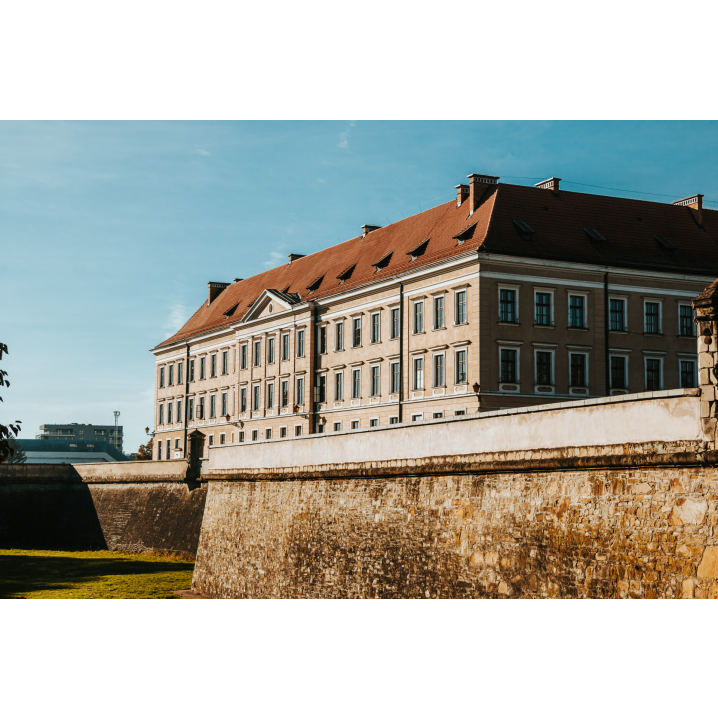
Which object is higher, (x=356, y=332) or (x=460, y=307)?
(x=356, y=332)

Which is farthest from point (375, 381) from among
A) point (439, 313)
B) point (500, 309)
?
point (500, 309)

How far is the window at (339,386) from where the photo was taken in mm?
53062

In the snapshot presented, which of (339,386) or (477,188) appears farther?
(339,386)

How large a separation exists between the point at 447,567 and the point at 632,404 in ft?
21.0

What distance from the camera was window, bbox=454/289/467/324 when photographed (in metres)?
43.9

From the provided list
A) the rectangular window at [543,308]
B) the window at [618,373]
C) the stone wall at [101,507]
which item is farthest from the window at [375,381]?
the window at [618,373]

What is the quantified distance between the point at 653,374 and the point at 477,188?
483 inches

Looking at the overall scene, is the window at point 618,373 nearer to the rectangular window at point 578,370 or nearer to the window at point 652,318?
the rectangular window at point 578,370

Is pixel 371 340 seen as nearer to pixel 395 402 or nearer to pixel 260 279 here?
pixel 395 402

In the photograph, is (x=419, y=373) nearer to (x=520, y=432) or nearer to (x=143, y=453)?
(x=520, y=432)

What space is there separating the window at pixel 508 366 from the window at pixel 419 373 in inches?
185

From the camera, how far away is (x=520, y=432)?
19.9m

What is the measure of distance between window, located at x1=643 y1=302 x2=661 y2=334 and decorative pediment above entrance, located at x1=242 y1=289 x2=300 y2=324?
67.8 ft

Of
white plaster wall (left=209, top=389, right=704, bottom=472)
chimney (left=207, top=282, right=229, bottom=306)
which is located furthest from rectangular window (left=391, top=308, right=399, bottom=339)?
chimney (left=207, top=282, right=229, bottom=306)
